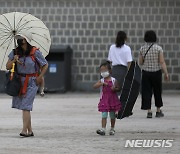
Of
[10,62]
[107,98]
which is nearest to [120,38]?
[107,98]

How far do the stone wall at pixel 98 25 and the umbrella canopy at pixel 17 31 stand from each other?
407 inches

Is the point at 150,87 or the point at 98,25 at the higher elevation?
the point at 98,25

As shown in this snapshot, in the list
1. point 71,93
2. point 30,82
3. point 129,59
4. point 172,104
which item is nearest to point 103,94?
point 30,82

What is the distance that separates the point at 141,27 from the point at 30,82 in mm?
11093

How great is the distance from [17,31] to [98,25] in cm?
1061

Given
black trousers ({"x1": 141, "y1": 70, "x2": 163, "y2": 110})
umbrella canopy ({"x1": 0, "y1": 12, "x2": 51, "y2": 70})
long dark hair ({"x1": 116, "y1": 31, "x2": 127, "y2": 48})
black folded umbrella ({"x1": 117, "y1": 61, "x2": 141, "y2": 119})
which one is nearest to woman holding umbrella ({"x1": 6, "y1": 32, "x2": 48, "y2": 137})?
umbrella canopy ({"x1": 0, "y1": 12, "x2": 51, "y2": 70})

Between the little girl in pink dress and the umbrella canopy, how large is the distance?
1055 mm

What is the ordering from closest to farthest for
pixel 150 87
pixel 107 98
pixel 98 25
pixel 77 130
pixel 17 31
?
pixel 17 31, pixel 107 98, pixel 77 130, pixel 150 87, pixel 98 25

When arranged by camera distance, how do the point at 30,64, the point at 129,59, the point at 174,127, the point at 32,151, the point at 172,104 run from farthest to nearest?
the point at 172,104 → the point at 129,59 → the point at 174,127 → the point at 30,64 → the point at 32,151

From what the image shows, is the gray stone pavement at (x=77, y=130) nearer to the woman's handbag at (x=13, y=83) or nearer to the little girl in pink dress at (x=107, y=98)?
the little girl in pink dress at (x=107, y=98)

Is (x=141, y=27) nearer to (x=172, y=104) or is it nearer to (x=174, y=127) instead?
(x=172, y=104)

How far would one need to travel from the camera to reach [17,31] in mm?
11445

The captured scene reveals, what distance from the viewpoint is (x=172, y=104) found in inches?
691

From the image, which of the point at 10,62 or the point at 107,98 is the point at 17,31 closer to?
the point at 10,62
